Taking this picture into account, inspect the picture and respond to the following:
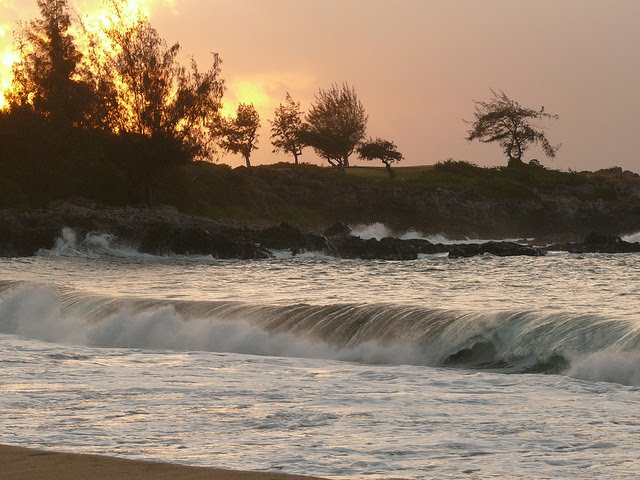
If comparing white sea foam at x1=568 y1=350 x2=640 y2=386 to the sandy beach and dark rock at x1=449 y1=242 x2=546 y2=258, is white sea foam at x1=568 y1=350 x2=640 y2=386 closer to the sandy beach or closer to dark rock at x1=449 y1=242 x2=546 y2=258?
the sandy beach

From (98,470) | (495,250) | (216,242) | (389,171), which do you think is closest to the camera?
(98,470)

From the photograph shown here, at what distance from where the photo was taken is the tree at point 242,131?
98250 mm

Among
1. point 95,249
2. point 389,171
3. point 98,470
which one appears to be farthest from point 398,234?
point 98,470

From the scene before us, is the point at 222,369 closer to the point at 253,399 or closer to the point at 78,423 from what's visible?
the point at 253,399

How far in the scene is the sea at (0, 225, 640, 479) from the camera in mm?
7965

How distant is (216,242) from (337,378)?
105ft

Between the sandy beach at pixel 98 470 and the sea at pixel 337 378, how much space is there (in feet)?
0.92

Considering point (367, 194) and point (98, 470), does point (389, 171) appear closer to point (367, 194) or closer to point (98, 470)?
point (367, 194)

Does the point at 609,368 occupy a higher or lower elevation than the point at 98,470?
higher


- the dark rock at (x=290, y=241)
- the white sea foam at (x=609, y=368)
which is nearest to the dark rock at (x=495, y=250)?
the dark rock at (x=290, y=241)

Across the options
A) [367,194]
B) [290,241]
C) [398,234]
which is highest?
[367,194]

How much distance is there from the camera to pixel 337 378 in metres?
12.4

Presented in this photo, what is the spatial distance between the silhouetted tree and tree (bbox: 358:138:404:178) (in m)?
38.7

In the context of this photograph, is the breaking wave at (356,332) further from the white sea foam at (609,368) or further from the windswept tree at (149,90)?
the windswept tree at (149,90)
